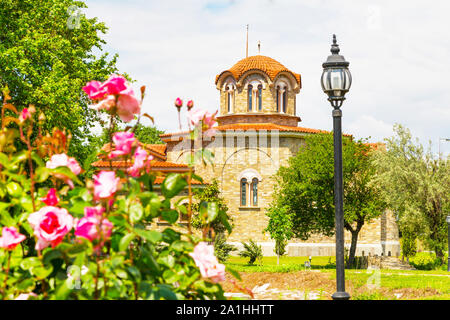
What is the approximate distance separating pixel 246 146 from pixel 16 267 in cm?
3495

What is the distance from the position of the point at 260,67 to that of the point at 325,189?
1421 centimetres

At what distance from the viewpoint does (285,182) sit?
31.9 meters

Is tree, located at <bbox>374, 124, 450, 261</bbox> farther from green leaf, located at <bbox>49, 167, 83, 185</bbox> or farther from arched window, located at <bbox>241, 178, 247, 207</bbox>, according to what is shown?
green leaf, located at <bbox>49, 167, 83, 185</bbox>

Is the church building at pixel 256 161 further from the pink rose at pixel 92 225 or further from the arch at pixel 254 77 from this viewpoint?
the pink rose at pixel 92 225

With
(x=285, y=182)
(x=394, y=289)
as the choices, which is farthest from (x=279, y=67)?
(x=394, y=289)

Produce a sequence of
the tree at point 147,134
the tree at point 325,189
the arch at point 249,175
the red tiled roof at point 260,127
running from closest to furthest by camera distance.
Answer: the tree at point 325,189 < the red tiled roof at point 260,127 < the arch at point 249,175 < the tree at point 147,134

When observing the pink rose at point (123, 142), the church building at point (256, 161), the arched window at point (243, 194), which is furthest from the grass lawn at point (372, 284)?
the arched window at point (243, 194)

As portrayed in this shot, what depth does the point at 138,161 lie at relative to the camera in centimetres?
319

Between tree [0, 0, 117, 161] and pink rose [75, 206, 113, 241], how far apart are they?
60.9ft

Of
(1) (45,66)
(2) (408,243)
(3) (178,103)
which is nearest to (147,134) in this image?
(2) (408,243)

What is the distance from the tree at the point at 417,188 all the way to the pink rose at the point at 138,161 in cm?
2553

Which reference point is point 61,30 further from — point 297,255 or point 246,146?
point 297,255

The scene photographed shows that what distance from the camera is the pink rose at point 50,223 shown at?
9.37 ft

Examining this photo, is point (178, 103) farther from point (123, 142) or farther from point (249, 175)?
point (249, 175)
